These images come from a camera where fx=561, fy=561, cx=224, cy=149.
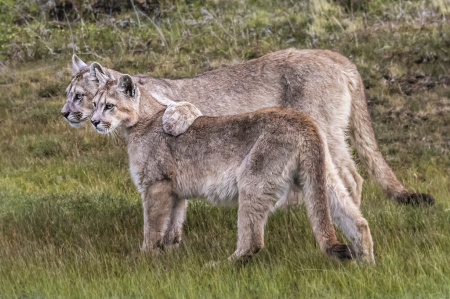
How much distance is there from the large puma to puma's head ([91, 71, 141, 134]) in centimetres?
82

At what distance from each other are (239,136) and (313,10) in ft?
30.5

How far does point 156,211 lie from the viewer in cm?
511

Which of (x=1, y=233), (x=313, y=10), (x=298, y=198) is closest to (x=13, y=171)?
(x=1, y=233)

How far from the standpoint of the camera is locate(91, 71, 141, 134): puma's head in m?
5.45

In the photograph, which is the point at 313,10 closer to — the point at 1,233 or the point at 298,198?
the point at 298,198

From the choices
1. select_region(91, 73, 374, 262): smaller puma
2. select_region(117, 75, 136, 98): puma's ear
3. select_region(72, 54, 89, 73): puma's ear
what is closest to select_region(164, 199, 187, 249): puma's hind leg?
select_region(91, 73, 374, 262): smaller puma

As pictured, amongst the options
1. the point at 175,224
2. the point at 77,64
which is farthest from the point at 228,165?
the point at 77,64

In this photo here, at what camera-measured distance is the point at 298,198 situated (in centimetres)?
687

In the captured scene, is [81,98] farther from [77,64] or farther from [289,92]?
[289,92]

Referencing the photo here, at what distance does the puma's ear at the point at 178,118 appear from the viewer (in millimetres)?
5242

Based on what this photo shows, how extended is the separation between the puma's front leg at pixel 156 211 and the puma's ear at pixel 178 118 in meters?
0.51

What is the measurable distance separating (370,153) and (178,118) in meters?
2.45

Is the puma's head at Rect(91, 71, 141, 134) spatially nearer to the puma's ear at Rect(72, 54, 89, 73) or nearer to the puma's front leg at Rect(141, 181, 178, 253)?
the puma's front leg at Rect(141, 181, 178, 253)

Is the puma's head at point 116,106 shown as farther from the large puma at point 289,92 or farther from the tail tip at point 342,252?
the tail tip at point 342,252
